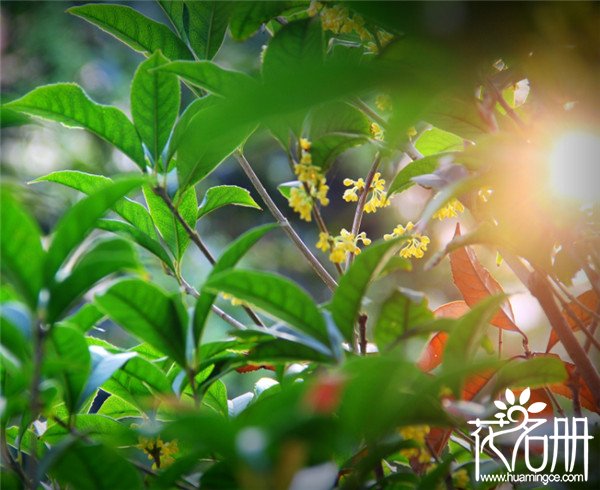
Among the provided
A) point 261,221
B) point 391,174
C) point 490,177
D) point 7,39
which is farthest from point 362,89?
point 7,39

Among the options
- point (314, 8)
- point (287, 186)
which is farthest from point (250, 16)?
point (287, 186)

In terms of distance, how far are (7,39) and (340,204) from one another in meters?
3.13

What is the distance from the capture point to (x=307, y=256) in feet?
2.18

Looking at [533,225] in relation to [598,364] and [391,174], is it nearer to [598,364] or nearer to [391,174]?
[391,174]

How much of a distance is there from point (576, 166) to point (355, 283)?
0.17 m

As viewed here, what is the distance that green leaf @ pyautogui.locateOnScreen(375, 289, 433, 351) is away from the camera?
0.48 metres

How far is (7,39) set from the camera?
5.76m

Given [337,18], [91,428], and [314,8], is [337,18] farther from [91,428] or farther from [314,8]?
[91,428]

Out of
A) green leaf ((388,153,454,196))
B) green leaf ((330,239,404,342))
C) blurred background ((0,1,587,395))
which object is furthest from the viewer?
blurred background ((0,1,587,395))

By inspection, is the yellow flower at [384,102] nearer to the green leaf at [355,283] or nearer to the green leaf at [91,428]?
the green leaf at [355,283]

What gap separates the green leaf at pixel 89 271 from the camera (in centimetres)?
43

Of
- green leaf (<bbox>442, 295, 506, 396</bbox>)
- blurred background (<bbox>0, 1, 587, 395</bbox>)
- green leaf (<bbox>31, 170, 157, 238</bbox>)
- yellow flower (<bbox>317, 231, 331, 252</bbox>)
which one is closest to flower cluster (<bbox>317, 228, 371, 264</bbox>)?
yellow flower (<bbox>317, 231, 331, 252</bbox>)

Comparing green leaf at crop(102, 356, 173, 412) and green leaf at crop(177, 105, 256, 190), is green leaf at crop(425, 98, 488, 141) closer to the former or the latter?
green leaf at crop(177, 105, 256, 190)

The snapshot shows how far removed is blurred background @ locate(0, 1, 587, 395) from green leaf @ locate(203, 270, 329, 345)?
4.43 metres
